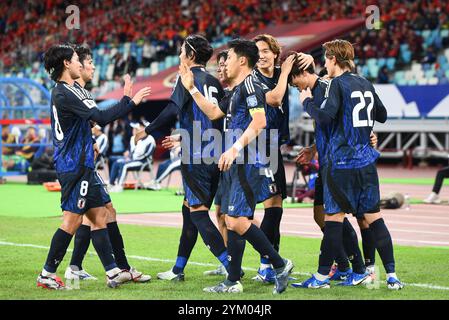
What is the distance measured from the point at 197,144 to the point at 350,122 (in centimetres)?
157

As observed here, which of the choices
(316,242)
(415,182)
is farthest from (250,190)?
(415,182)

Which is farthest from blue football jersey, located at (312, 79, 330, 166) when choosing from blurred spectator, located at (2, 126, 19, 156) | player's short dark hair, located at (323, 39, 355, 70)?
blurred spectator, located at (2, 126, 19, 156)

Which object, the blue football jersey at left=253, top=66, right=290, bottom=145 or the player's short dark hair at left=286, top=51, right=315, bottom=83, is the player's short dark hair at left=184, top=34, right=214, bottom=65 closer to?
the blue football jersey at left=253, top=66, right=290, bottom=145

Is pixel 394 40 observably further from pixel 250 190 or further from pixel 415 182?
pixel 250 190

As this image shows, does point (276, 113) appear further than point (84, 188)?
Yes

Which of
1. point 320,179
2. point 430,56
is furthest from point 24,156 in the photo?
point 320,179

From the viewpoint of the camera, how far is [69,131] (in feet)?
27.9

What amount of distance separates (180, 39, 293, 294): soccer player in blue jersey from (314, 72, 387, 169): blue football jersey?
0.70m

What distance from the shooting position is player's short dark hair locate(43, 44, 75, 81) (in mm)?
8617

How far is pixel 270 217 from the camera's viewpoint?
9266mm

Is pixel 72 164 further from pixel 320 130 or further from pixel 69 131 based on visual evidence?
pixel 320 130

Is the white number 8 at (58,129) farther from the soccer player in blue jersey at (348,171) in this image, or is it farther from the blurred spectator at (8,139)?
the blurred spectator at (8,139)

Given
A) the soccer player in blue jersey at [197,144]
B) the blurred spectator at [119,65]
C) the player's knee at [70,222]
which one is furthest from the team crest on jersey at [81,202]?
the blurred spectator at [119,65]

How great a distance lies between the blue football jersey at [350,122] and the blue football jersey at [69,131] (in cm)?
223
